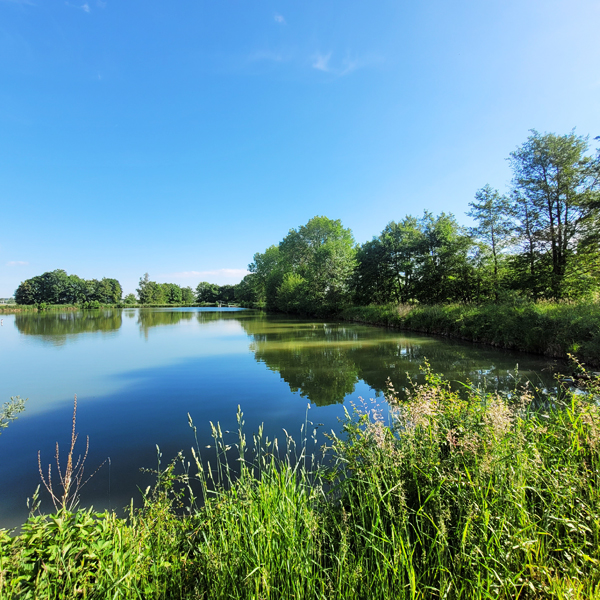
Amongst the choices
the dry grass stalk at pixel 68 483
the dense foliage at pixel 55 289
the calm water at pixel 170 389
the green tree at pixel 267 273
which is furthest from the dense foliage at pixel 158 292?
the dry grass stalk at pixel 68 483

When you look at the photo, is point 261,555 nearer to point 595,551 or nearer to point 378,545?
point 378,545

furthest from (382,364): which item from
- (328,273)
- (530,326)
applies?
(328,273)

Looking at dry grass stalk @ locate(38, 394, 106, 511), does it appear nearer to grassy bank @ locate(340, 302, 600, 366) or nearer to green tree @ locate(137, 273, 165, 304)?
grassy bank @ locate(340, 302, 600, 366)

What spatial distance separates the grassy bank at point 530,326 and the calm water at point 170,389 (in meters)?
0.84

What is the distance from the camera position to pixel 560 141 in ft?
54.0

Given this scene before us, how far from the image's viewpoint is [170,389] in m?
8.27

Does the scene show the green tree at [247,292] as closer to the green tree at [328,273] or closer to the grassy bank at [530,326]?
the green tree at [328,273]

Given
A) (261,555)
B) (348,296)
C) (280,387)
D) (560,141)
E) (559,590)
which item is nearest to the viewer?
(559,590)

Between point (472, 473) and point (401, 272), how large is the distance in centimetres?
2984

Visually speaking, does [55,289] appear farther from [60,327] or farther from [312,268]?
[312,268]

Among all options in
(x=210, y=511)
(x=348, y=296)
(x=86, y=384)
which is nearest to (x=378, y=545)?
(x=210, y=511)

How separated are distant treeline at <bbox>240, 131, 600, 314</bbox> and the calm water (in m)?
7.78

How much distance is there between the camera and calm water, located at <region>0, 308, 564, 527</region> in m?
4.58

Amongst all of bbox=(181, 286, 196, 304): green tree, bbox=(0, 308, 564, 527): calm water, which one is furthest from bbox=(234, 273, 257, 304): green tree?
bbox=(0, 308, 564, 527): calm water
